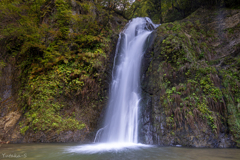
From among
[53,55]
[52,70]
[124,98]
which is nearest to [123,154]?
[124,98]

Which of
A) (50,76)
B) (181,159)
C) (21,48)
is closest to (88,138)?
(50,76)

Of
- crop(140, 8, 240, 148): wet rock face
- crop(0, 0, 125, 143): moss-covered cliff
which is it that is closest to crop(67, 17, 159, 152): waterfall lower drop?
crop(140, 8, 240, 148): wet rock face

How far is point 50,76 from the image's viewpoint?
8.23m

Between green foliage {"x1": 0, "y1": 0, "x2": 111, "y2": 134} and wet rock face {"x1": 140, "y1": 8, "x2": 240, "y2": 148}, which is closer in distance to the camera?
wet rock face {"x1": 140, "y1": 8, "x2": 240, "y2": 148}

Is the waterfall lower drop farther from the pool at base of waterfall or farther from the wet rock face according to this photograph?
the pool at base of waterfall

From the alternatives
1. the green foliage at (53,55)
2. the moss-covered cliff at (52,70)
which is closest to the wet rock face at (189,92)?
the moss-covered cliff at (52,70)

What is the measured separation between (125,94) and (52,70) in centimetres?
504

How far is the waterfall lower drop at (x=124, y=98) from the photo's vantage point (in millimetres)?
6784

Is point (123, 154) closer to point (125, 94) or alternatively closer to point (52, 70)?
point (125, 94)

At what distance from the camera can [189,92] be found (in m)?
6.49

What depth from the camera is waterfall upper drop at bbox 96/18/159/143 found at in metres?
7.06

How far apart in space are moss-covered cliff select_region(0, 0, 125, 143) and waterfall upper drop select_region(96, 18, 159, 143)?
2.27 ft

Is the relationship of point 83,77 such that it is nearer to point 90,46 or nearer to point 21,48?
point 90,46

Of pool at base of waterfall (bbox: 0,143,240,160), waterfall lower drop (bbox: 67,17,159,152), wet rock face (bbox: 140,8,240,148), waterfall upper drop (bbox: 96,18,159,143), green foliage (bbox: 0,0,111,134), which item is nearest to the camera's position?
pool at base of waterfall (bbox: 0,143,240,160)
